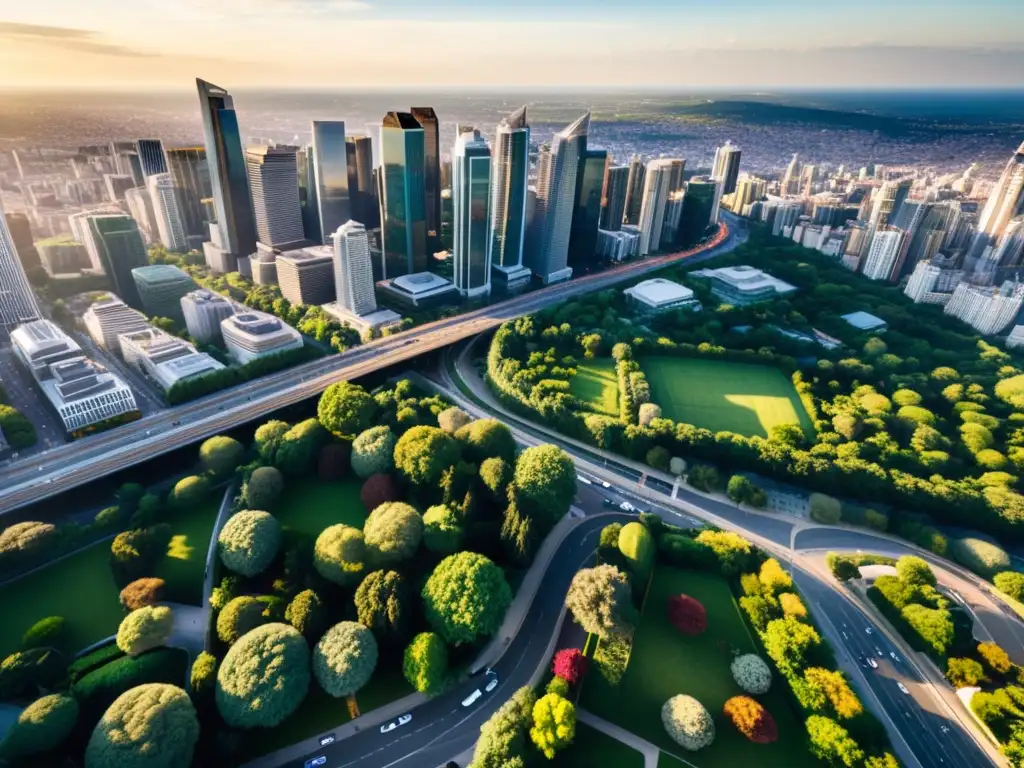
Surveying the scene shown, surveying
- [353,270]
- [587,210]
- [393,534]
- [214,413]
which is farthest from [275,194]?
[393,534]

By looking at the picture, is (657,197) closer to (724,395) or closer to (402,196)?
(402,196)

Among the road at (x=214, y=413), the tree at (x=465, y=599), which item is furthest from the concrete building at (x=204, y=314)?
the tree at (x=465, y=599)

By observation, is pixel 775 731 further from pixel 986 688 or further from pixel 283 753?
pixel 283 753

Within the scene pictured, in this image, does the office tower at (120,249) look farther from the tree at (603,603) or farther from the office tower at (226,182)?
the tree at (603,603)

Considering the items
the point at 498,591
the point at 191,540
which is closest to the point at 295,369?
the point at 191,540

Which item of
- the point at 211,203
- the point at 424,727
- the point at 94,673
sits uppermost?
the point at 211,203
